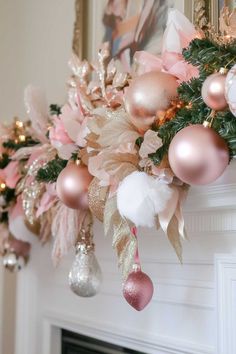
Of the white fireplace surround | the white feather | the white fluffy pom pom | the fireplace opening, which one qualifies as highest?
the white feather

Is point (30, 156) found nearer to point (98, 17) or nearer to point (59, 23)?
point (98, 17)

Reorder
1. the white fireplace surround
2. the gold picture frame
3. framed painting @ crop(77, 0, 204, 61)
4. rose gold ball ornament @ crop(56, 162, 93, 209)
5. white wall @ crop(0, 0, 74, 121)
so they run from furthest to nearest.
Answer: white wall @ crop(0, 0, 74, 121)
the gold picture frame
framed painting @ crop(77, 0, 204, 61)
rose gold ball ornament @ crop(56, 162, 93, 209)
the white fireplace surround

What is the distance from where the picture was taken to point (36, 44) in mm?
1933

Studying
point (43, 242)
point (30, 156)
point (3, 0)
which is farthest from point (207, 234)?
point (3, 0)

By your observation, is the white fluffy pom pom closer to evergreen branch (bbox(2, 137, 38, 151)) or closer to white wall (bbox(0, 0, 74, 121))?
evergreen branch (bbox(2, 137, 38, 151))

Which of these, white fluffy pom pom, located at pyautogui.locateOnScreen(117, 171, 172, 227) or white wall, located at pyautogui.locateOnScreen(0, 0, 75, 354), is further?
white wall, located at pyautogui.locateOnScreen(0, 0, 75, 354)

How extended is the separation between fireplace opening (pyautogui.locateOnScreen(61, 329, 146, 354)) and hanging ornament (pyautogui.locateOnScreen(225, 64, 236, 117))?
0.77 meters

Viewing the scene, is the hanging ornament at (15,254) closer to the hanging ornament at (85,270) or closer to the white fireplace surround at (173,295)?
the white fireplace surround at (173,295)

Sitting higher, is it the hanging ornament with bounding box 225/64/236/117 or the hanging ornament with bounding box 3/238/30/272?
the hanging ornament with bounding box 225/64/236/117

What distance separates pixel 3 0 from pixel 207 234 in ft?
4.76

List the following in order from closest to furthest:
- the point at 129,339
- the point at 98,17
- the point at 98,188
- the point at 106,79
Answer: the point at 98,188, the point at 106,79, the point at 129,339, the point at 98,17

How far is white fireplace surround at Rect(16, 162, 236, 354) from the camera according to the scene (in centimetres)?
99

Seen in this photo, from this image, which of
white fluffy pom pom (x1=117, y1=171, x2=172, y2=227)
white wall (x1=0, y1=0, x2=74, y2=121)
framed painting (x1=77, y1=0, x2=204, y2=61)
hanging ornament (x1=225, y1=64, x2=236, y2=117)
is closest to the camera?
hanging ornament (x1=225, y1=64, x2=236, y2=117)

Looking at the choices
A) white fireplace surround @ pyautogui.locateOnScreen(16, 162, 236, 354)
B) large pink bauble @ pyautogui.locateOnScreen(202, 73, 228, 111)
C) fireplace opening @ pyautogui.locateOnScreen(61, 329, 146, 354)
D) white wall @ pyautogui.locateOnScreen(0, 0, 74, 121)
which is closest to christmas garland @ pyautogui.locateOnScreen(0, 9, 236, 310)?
large pink bauble @ pyautogui.locateOnScreen(202, 73, 228, 111)
